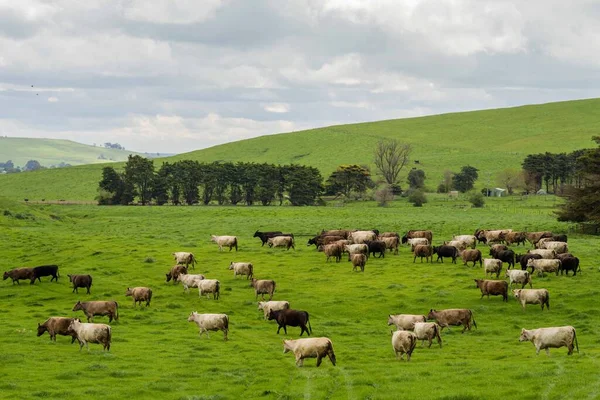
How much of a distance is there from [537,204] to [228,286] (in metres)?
85.4

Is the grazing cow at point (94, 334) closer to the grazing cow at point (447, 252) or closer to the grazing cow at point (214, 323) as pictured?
the grazing cow at point (214, 323)

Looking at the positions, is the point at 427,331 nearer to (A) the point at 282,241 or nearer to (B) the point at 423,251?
(B) the point at 423,251

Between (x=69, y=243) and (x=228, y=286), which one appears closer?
(x=228, y=286)

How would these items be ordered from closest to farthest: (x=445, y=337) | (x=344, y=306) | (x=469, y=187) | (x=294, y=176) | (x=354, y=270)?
(x=445, y=337) < (x=344, y=306) < (x=354, y=270) < (x=294, y=176) < (x=469, y=187)

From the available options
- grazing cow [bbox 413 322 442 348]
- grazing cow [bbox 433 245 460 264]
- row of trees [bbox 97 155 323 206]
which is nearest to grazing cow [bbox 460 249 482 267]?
grazing cow [bbox 433 245 460 264]

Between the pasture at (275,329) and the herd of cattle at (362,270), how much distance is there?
537 millimetres

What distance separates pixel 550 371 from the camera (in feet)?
74.8

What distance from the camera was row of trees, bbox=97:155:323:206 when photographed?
416 ft

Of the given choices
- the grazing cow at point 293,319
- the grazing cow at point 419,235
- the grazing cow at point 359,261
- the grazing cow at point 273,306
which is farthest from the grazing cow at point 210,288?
the grazing cow at point 419,235

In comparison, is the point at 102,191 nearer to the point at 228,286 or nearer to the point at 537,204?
the point at 537,204

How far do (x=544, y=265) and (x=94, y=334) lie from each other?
2638cm

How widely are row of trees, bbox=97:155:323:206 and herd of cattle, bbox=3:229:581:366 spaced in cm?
Answer: 6357

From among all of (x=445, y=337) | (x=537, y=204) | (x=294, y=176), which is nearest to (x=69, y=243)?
(x=445, y=337)

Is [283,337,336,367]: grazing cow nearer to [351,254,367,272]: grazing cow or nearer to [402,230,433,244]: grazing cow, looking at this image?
[351,254,367,272]: grazing cow
